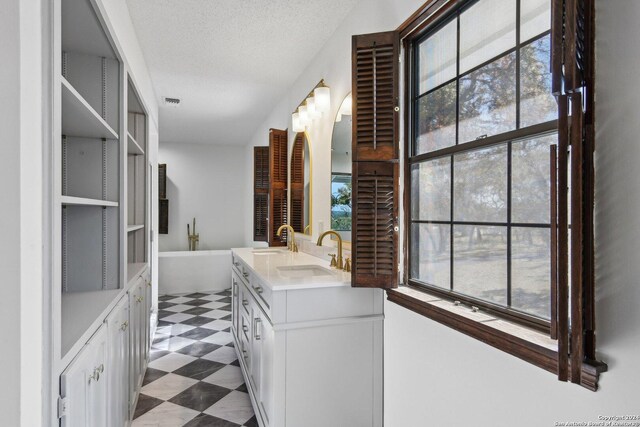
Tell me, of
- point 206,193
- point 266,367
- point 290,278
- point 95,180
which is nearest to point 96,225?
point 95,180

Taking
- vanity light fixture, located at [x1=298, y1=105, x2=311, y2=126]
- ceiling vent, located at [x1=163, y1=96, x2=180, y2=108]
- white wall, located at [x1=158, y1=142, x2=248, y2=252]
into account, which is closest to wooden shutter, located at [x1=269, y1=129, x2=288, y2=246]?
vanity light fixture, located at [x1=298, y1=105, x2=311, y2=126]

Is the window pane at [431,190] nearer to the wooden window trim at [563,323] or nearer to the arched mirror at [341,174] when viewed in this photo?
the wooden window trim at [563,323]

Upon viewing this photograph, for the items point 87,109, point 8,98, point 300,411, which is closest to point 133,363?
point 300,411

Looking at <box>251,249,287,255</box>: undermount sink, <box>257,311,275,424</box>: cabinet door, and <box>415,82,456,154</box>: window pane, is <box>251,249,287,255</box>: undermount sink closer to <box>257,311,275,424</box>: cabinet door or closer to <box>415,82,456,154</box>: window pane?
<box>257,311,275,424</box>: cabinet door

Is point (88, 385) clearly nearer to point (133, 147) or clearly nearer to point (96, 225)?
point (96, 225)

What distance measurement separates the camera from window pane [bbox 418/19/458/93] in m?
1.56

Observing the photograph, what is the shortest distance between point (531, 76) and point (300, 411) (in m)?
1.77

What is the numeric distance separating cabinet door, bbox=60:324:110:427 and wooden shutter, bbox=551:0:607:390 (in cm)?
129

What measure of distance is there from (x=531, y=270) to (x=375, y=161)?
2.84 ft

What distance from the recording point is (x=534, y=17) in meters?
1.17

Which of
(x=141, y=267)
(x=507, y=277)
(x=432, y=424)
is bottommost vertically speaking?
(x=432, y=424)

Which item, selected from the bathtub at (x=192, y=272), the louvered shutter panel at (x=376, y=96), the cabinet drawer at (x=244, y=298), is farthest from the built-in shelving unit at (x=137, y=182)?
the bathtub at (x=192, y=272)

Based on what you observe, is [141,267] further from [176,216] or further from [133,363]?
[176,216]

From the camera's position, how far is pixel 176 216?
22.9ft
